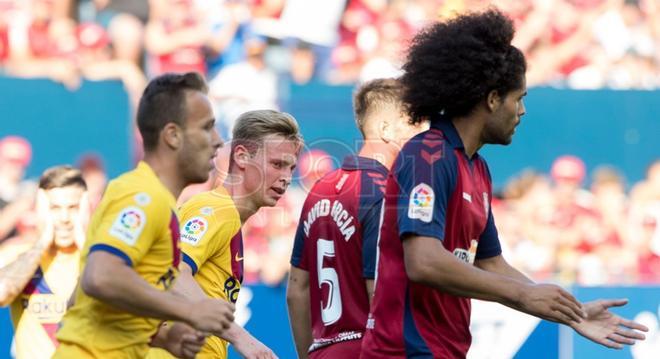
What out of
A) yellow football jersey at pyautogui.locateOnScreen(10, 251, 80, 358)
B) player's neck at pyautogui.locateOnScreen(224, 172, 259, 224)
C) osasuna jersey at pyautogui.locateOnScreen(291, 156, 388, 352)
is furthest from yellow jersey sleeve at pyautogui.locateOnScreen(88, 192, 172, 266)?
yellow football jersey at pyautogui.locateOnScreen(10, 251, 80, 358)

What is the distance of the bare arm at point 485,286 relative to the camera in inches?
164

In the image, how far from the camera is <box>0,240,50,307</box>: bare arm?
21.5 feet

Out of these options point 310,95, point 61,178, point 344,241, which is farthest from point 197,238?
point 310,95

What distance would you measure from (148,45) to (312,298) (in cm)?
655

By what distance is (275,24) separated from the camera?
40.3ft

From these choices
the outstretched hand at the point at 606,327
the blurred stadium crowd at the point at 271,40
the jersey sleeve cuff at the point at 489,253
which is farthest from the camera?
the blurred stadium crowd at the point at 271,40

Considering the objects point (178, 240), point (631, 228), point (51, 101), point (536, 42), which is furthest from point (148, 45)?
point (178, 240)

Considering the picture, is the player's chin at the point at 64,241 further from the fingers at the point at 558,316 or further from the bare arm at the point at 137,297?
the fingers at the point at 558,316

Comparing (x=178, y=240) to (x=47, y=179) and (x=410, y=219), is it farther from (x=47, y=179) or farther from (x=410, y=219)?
(x=47, y=179)

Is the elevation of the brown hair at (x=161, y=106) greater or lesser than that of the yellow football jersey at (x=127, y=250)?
greater

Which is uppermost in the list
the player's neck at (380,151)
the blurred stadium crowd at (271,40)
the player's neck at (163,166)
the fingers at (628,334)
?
the blurred stadium crowd at (271,40)

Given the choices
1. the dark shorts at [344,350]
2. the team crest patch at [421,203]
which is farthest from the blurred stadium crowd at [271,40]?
the team crest patch at [421,203]

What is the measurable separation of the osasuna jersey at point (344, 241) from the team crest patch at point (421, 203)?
1.32 m

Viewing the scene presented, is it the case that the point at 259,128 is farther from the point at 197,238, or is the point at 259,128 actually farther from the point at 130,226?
the point at 130,226
